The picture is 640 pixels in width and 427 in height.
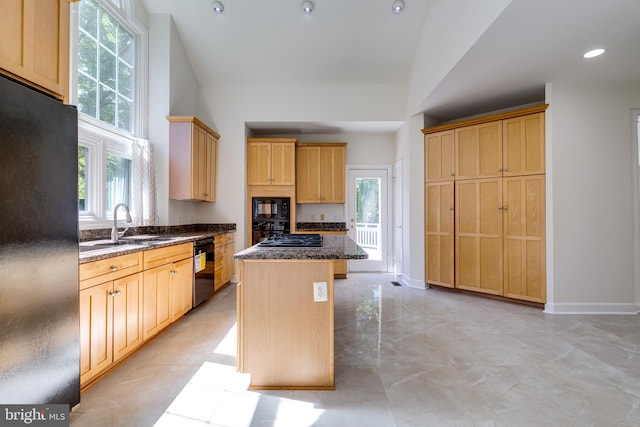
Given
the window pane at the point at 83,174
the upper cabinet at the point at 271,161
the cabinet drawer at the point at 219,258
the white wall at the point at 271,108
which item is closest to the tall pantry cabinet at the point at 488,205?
the white wall at the point at 271,108

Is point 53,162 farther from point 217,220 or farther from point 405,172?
point 405,172

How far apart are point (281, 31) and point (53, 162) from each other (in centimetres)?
357

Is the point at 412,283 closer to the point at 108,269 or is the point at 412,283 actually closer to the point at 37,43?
the point at 108,269

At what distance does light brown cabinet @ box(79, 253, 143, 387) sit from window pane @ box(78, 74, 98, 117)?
1.74m

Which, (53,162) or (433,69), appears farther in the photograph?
(433,69)

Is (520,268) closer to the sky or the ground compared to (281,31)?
closer to the ground

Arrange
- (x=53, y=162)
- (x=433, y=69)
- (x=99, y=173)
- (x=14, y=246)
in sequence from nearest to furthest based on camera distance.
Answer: (x=14, y=246), (x=53, y=162), (x=99, y=173), (x=433, y=69)

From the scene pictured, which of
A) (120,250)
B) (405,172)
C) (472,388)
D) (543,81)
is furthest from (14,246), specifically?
(543,81)

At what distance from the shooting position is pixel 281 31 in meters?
3.98

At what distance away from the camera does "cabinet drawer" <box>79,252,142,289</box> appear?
68.4 inches

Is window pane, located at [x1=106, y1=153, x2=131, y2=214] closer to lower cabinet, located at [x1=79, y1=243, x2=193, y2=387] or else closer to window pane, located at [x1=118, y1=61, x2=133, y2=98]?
window pane, located at [x1=118, y1=61, x2=133, y2=98]

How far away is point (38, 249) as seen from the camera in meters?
1.32

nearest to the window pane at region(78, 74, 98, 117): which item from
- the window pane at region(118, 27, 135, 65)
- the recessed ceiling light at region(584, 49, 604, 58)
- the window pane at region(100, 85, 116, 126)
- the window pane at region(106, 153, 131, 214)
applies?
the window pane at region(100, 85, 116, 126)

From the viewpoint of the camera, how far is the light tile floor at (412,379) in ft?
5.19
